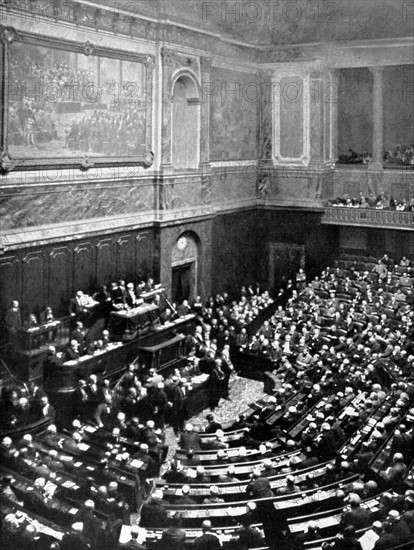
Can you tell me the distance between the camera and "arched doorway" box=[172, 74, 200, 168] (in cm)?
2512

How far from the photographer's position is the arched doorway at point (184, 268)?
2509 centimetres

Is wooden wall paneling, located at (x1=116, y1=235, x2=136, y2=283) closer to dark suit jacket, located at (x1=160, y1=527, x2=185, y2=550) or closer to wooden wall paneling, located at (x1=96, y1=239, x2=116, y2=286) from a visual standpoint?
wooden wall paneling, located at (x1=96, y1=239, x2=116, y2=286)

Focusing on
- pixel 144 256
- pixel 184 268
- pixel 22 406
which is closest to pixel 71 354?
pixel 22 406

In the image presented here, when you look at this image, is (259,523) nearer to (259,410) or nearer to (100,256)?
(259,410)

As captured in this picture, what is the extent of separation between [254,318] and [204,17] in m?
10.7

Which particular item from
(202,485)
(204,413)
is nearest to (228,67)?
(204,413)

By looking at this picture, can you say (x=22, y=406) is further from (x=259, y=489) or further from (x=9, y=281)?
(x=259, y=489)

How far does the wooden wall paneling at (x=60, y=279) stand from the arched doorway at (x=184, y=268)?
5351mm

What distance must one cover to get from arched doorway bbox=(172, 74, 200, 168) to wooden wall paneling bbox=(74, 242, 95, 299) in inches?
227

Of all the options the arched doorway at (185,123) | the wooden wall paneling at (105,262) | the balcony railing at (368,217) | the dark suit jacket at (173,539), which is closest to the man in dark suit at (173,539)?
the dark suit jacket at (173,539)

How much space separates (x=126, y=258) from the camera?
22.6 meters

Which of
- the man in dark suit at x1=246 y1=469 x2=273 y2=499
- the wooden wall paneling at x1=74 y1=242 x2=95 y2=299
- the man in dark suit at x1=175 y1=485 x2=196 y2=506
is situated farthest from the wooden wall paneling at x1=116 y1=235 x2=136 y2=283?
the man in dark suit at x1=246 y1=469 x2=273 y2=499

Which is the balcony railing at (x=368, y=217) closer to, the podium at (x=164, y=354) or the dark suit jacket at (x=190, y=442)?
the podium at (x=164, y=354)

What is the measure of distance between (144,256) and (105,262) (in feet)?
6.68
